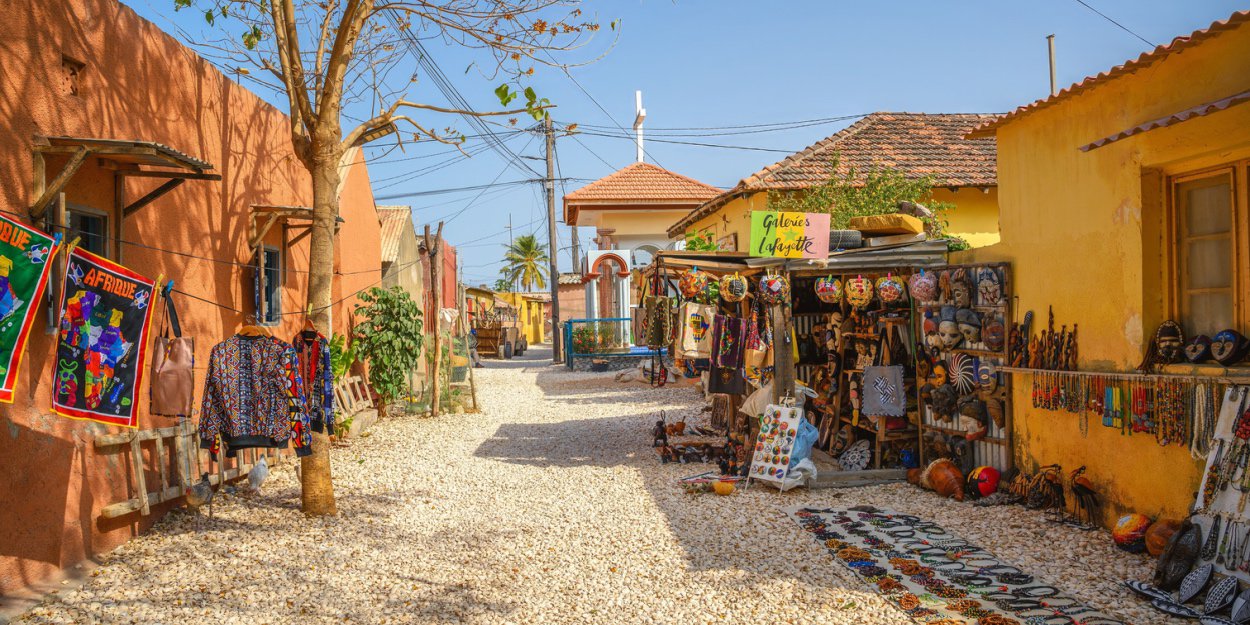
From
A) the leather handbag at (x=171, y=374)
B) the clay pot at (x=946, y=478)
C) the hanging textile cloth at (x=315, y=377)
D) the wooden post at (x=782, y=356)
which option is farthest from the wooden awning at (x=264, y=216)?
the clay pot at (x=946, y=478)

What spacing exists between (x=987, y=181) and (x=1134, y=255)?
902 cm

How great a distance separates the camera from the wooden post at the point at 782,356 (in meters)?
8.59

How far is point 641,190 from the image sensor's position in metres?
23.8

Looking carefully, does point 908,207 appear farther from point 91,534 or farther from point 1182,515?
point 91,534

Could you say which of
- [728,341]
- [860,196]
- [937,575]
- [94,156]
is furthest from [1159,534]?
[860,196]

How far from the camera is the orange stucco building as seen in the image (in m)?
5.12

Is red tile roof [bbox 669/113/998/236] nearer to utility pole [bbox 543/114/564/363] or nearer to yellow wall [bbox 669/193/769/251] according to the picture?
yellow wall [bbox 669/193/769/251]

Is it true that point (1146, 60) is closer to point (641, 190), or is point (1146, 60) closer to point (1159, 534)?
point (1159, 534)

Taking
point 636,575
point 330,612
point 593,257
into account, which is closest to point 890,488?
point 636,575

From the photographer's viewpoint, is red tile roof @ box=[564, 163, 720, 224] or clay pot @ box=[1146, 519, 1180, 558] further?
red tile roof @ box=[564, 163, 720, 224]

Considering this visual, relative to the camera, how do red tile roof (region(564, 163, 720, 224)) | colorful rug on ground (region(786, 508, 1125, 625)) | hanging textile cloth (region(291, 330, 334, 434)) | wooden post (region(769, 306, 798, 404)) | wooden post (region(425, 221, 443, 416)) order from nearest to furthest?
colorful rug on ground (region(786, 508, 1125, 625)), hanging textile cloth (region(291, 330, 334, 434)), wooden post (region(769, 306, 798, 404)), wooden post (region(425, 221, 443, 416)), red tile roof (region(564, 163, 720, 224))

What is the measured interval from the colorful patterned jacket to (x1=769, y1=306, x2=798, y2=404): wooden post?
4599mm

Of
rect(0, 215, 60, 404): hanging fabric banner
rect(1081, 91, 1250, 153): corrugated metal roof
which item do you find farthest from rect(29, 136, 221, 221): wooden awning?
rect(1081, 91, 1250, 153): corrugated metal roof

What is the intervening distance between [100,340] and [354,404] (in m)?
7.22
